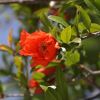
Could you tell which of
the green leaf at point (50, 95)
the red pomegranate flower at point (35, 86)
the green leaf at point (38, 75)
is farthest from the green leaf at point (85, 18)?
the red pomegranate flower at point (35, 86)

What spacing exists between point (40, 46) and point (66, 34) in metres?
0.10

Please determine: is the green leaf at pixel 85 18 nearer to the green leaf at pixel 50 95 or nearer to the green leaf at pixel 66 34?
the green leaf at pixel 66 34

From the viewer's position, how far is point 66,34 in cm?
122

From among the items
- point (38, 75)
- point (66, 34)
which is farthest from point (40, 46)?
point (38, 75)

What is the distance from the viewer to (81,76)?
5.95 ft

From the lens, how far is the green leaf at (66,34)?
121cm

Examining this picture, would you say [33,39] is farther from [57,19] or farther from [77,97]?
[77,97]

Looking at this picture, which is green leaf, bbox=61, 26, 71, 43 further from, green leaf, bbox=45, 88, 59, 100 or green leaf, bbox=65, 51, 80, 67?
green leaf, bbox=45, 88, 59, 100

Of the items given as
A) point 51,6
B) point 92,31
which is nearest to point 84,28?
point 92,31

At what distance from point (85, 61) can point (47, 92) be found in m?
0.98

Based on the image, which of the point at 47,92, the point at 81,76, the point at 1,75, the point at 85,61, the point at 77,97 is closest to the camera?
the point at 47,92

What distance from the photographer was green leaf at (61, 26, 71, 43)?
1214mm

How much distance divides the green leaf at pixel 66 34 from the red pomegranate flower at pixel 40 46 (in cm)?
4

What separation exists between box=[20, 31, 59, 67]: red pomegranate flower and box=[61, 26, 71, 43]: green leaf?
0.04 meters
